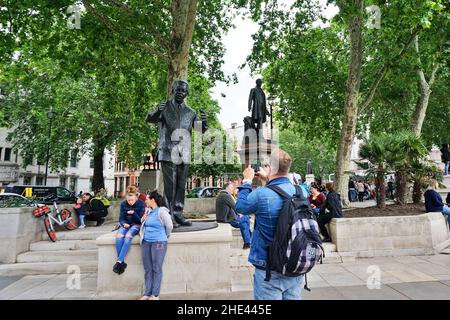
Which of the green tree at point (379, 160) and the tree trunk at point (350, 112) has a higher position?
the tree trunk at point (350, 112)

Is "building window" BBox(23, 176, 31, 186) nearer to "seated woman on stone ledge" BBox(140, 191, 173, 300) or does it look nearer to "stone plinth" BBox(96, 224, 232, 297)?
"stone plinth" BBox(96, 224, 232, 297)

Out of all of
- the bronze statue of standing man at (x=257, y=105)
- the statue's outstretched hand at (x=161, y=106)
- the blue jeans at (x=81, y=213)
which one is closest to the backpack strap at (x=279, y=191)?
the statue's outstretched hand at (x=161, y=106)

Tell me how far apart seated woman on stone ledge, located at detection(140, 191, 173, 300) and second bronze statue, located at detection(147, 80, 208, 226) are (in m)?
1.04

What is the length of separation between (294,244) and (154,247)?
3.22 metres

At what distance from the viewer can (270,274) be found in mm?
2973

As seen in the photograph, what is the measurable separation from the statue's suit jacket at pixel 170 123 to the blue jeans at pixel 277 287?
3886mm

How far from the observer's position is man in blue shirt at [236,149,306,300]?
3027 millimetres

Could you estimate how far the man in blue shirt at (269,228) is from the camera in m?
3.03

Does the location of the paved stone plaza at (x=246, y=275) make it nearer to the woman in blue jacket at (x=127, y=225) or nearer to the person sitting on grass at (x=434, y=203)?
the woman in blue jacket at (x=127, y=225)

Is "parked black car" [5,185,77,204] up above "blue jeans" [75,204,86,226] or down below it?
above

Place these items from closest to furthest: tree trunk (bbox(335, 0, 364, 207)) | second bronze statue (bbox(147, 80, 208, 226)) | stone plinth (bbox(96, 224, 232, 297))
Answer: stone plinth (bbox(96, 224, 232, 297)), second bronze statue (bbox(147, 80, 208, 226)), tree trunk (bbox(335, 0, 364, 207))

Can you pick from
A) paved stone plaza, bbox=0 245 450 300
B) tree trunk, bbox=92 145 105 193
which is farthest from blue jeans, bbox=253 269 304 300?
tree trunk, bbox=92 145 105 193

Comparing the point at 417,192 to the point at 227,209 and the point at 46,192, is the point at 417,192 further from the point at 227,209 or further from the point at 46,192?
the point at 46,192

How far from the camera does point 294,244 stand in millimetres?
2867
